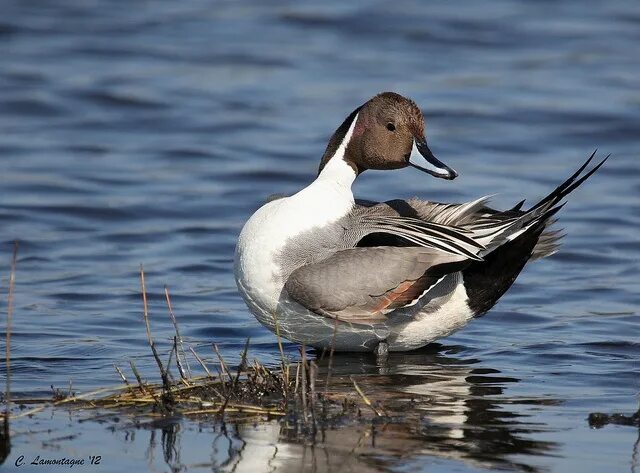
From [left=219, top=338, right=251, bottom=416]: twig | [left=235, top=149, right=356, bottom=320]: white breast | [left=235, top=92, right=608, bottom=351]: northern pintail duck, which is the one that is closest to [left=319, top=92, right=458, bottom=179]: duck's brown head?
[left=235, top=92, right=608, bottom=351]: northern pintail duck

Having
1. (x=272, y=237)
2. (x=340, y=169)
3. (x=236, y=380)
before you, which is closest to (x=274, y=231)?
(x=272, y=237)

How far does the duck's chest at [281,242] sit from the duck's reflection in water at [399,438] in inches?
22.8

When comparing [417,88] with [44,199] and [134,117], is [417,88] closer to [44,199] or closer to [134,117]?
[134,117]

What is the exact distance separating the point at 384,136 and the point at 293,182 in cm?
442

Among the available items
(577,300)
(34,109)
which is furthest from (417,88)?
(577,300)

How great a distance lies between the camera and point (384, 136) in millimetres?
6461

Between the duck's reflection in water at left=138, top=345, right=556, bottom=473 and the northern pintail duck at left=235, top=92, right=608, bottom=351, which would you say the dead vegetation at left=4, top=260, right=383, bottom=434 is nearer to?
the duck's reflection in water at left=138, top=345, right=556, bottom=473

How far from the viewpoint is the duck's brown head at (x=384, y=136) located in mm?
6449

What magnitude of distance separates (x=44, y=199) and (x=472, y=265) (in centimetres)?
470

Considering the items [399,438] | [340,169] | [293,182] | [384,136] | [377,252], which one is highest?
[384,136]

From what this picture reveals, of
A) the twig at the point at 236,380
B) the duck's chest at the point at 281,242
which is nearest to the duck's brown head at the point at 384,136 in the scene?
the duck's chest at the point at 281,242

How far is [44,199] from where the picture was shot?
1012 centimetres

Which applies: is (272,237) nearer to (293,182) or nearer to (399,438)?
(399,438)

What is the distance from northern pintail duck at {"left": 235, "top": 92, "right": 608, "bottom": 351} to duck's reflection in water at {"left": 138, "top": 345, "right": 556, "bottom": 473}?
17.4 inches
